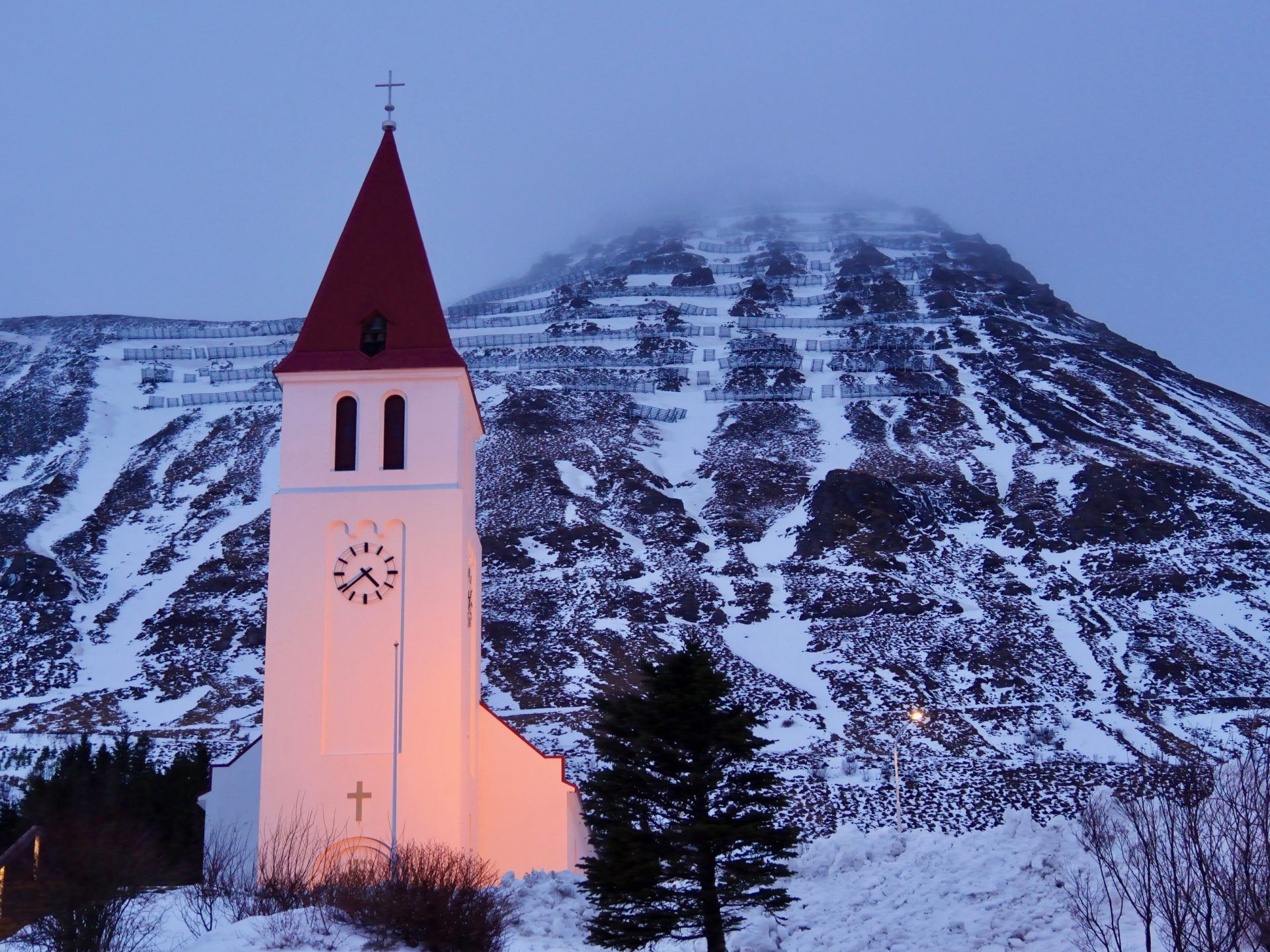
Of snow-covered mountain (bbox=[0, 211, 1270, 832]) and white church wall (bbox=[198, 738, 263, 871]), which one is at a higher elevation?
snow-covered mountain (bbox=[0, 211, 1270, 832])

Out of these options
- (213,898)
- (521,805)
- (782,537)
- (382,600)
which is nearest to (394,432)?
(382,600)

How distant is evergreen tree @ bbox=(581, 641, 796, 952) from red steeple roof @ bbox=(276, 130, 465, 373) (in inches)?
477

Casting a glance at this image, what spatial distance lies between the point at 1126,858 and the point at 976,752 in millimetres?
36070

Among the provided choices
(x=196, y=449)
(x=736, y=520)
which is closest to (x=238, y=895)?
(x=736, y=520)

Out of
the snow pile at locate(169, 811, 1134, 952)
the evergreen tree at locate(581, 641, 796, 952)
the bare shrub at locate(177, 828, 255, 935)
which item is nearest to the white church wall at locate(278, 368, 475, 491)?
the bare shrub at locate(177, 828, 255, 935)

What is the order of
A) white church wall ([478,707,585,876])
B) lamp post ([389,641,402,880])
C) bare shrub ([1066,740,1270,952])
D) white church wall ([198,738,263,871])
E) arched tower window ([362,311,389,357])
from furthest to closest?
Result: white church wall ([198,738,263,871]) → white church wall ([478,707,585,876]) → arched tower window ([362,311,389,357]) → lamp post ([389,641,402,880]) → bare shrub ([1066,740,1270,952])

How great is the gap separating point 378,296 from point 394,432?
11.6 ft

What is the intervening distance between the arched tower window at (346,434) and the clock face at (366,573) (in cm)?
207

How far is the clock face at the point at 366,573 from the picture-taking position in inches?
1082

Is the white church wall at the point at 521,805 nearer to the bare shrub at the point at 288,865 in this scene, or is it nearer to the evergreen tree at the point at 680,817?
the bare shrub at the point at 288,865

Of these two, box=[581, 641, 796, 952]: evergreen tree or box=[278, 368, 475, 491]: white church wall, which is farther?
box=[278, 368, 475, 491]: white church wall

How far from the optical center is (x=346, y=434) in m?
28.8

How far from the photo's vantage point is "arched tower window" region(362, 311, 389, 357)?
29141 mm

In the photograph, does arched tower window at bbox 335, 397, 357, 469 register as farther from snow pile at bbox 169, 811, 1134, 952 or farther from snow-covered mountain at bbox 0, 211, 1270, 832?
snow-covered mountain at bbox 0, 211, 1270, 832
